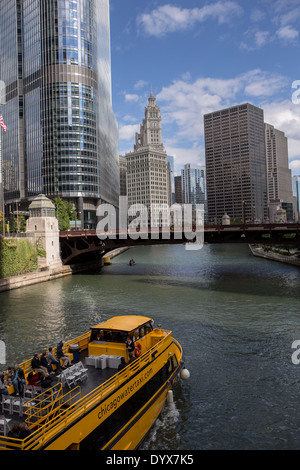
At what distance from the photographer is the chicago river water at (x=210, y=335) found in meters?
14.7

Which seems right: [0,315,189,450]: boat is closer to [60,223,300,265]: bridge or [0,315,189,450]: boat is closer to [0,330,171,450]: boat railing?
[0,330,171,450]: boat railing

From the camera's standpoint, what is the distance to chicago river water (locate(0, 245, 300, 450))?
14672mm

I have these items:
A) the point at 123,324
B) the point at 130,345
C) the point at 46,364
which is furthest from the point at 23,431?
the point at 123,324

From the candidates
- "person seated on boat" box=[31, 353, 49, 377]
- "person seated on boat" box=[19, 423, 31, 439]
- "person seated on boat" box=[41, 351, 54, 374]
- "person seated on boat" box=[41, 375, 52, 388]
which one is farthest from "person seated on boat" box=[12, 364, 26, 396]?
"person seated on boat" box=[19, 423, 31, 439]

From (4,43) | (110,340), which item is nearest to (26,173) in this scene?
(4,43)

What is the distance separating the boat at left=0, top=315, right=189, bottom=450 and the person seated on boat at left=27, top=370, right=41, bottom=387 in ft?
1.44

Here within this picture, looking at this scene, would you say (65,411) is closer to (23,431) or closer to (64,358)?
(23,431)

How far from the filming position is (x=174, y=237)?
61250 millimetres

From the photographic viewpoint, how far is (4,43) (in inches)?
5497
